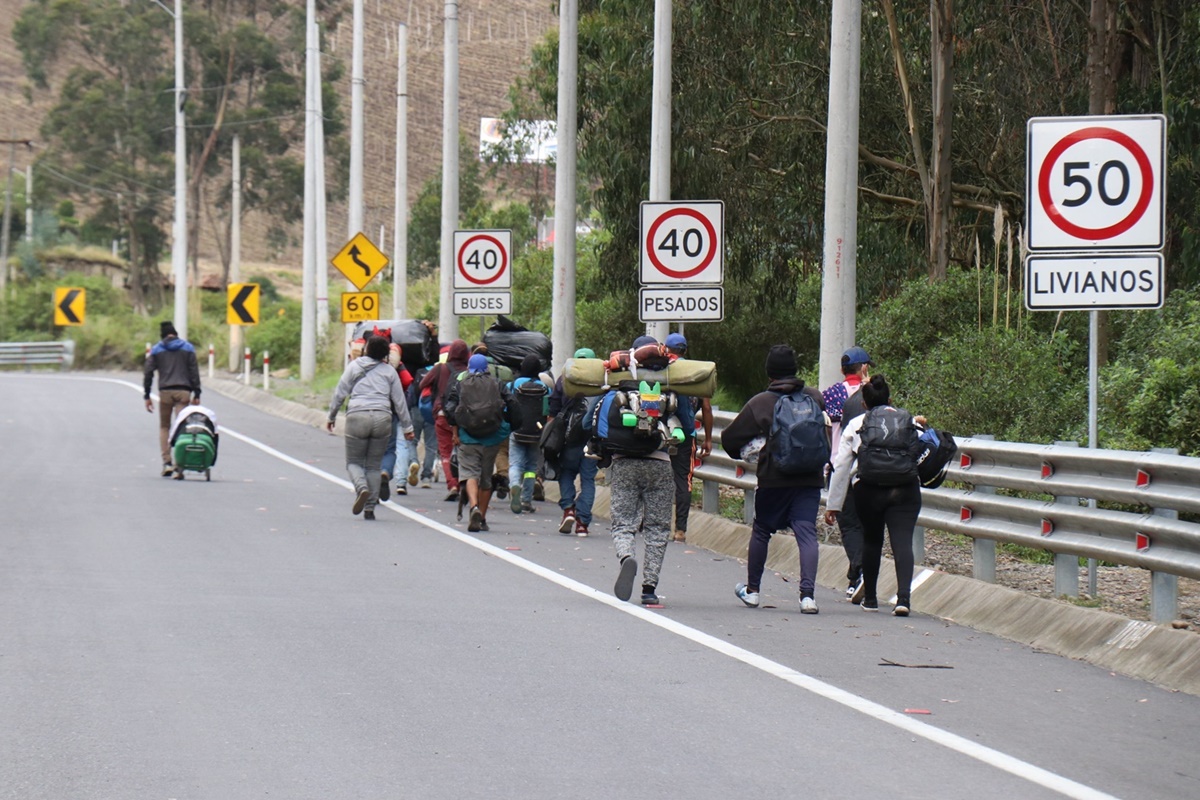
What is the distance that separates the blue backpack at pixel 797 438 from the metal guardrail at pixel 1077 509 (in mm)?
1053

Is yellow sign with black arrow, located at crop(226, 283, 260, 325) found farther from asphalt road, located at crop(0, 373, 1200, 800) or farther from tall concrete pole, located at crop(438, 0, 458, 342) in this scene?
asphalt road, located at crop(0, 373, 1200, 800)

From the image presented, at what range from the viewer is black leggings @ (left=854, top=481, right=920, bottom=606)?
1186 centimetres

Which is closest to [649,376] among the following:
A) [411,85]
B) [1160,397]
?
[1160,397]

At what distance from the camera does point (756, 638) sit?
10711mm

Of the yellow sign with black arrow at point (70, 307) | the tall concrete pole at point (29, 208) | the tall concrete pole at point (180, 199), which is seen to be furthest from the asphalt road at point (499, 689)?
the tall concrete pole at point (29, 208)

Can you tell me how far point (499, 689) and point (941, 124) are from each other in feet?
56.5

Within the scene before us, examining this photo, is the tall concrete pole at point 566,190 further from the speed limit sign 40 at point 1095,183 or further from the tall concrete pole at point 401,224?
the speed limit sign 40 at point 1095,183

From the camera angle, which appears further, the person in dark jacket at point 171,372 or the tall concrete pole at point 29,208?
the tall concrete pole at point 29,208

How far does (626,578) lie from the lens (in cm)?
1196

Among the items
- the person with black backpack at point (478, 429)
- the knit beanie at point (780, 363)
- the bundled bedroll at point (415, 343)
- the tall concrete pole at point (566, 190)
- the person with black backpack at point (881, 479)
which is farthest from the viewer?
the tall concrete pole at point (566, 190)

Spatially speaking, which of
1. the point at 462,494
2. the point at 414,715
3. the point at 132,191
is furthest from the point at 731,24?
the point at 132,191

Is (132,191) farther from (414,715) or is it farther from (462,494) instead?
(414,715)

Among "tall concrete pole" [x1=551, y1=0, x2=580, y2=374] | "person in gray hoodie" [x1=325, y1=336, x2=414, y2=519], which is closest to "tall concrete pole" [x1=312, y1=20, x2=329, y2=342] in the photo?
"tall concrete pole" [x1=551, y1=0, x2=580, y2=374]

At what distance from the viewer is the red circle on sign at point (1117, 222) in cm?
1099
